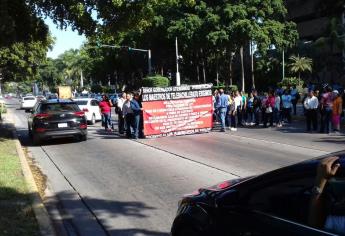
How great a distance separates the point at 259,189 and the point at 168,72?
6569cm

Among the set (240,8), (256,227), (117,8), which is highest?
(240,8)

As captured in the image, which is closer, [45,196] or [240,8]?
[45,196]

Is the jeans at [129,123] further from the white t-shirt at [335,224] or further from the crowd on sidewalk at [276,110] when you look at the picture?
the white t-shirt at [335,224]

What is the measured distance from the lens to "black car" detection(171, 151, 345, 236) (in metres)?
3.32

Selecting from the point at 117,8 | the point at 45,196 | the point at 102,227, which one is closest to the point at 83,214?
the point at 102,227

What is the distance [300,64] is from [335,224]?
60.5 m

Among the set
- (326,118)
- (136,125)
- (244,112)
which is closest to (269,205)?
(136,125)

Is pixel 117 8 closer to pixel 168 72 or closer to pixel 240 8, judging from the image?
pixel 240 8

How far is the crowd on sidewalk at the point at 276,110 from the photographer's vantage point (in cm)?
1870

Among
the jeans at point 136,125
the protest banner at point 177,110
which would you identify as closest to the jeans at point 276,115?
the protest banner at point 177,110

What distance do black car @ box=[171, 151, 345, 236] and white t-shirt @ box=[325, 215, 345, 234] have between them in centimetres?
1

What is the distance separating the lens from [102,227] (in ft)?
23.5

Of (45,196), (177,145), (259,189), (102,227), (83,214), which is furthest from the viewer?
(177,145)

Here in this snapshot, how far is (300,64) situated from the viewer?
61656 mm
